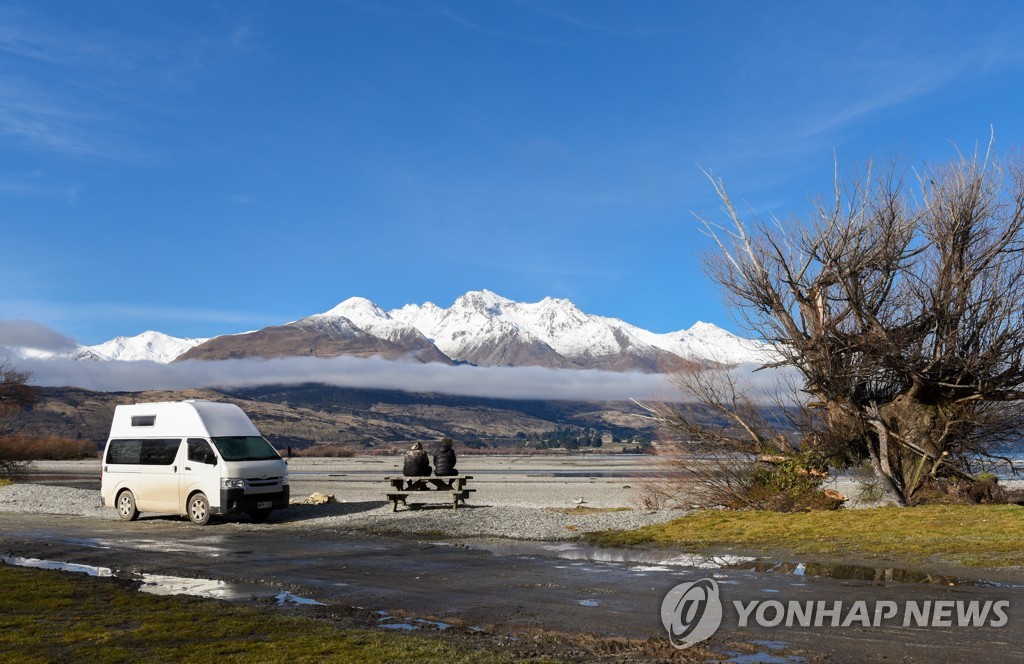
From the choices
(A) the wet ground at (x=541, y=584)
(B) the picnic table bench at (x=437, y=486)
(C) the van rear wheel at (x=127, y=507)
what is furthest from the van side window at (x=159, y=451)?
(B) the picnic table bench at (x=437, y=486)

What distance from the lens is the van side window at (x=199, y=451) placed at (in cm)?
2373

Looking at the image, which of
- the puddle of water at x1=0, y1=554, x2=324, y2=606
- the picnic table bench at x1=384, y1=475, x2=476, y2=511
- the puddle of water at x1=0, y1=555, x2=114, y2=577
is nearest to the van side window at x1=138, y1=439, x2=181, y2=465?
the picnic table bench at x1=384, y1=475, x2=476, y2=511

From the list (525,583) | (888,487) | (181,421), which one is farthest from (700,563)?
(181,421)

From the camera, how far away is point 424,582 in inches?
543

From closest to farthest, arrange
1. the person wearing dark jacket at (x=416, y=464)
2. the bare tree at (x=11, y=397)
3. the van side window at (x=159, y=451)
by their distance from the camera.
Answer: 1. the van side window at (x=159, y=451)
2. the person wearing dark jacket at (x=416, y=464)
3. the bare tree at (x=11, y=397)

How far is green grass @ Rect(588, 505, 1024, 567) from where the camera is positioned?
611 inches

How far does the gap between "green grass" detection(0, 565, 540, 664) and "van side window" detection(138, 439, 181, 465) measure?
41.6ft

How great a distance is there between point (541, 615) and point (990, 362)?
16.5 m

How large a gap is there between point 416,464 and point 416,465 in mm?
32

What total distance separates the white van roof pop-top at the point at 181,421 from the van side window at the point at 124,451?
230mm

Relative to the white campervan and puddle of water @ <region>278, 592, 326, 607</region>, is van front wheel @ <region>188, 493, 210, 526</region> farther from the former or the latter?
puddle of water @ <region>278, 592, 326, 607</region>

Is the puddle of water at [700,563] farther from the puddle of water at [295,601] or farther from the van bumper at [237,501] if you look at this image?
the van bumper at [237,501]

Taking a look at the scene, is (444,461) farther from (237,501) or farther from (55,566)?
(55,566)

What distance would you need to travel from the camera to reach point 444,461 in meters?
26.7
